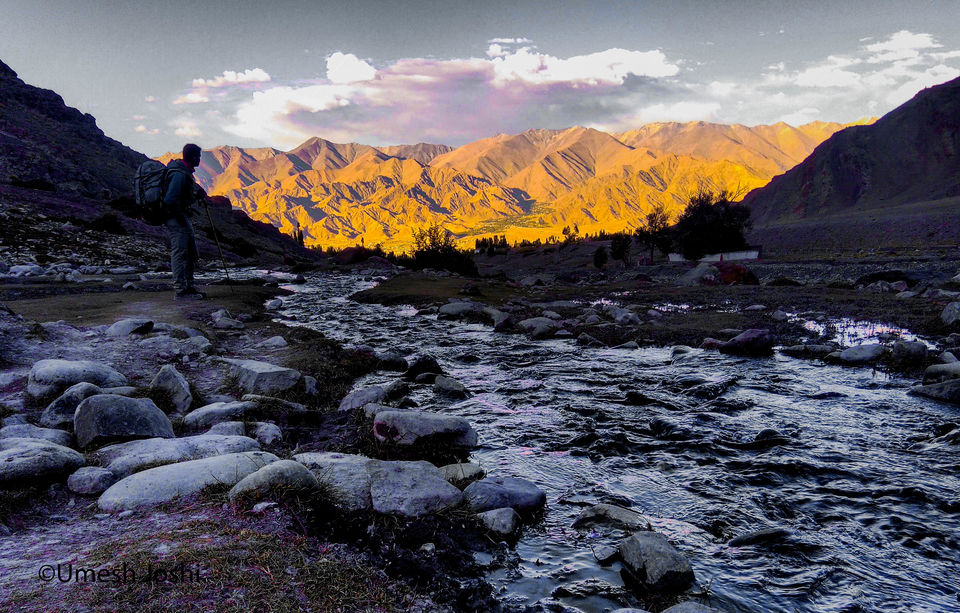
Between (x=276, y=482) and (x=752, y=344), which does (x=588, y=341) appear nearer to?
(x=752, y=344)

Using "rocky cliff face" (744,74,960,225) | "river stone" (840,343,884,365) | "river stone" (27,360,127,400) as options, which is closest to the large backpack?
"river stone" (27,360,127,400)

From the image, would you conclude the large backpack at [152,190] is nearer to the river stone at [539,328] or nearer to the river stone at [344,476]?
the river stone at [539,328]

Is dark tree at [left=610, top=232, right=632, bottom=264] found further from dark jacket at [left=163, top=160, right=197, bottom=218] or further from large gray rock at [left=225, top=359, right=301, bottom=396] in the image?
large gray rock at [left=225, top=359, right=301, bottom=396]

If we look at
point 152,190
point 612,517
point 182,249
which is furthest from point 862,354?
point 152,190

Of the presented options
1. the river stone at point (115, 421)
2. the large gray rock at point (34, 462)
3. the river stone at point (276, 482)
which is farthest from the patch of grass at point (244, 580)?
the river stone at point (115, 421)

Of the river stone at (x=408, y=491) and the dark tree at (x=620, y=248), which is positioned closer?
the river stone at (x=408, y=491)

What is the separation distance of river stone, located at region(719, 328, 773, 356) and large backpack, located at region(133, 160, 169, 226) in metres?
18.2

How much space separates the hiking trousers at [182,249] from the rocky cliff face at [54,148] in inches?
1707

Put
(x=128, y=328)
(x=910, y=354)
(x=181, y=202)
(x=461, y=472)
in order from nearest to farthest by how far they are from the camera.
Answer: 1. (x=461, y=472)
2. (x=910, y=354)
3. (x=128, y=328)
4. (x=181, y=202)

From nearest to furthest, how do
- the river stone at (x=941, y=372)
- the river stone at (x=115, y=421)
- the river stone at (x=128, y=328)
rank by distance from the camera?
the river stone at (x=115, y=421) < the river stone at (x=941, y=372) < the river stone at (x=128, y=328)

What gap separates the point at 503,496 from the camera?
212 inches

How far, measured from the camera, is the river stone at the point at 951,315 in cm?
1402

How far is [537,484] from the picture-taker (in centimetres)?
615

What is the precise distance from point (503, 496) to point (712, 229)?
212ft
